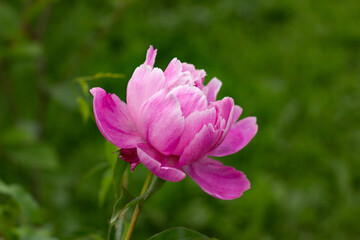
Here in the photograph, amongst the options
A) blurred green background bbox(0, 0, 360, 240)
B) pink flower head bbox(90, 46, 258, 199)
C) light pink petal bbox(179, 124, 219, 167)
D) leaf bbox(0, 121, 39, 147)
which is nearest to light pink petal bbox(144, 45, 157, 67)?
pink flower head bbox(90, 46, 258, 199)

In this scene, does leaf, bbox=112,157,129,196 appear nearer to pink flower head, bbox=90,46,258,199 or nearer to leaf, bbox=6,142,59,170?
pink flower head, bbox=90,46,258,199

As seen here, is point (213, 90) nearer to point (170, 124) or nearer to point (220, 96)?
point (170, 124)

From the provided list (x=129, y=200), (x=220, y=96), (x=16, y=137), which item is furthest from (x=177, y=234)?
(x=220, y=96)

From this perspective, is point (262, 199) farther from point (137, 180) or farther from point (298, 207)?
point (137, 180)

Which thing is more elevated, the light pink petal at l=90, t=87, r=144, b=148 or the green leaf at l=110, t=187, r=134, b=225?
the light pink petal at l=90, t=87, r=144, b=148

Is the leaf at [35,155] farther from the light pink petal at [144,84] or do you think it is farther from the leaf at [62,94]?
the light pink petal at [144,84]

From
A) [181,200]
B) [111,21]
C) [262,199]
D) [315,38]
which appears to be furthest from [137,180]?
[315,38]
